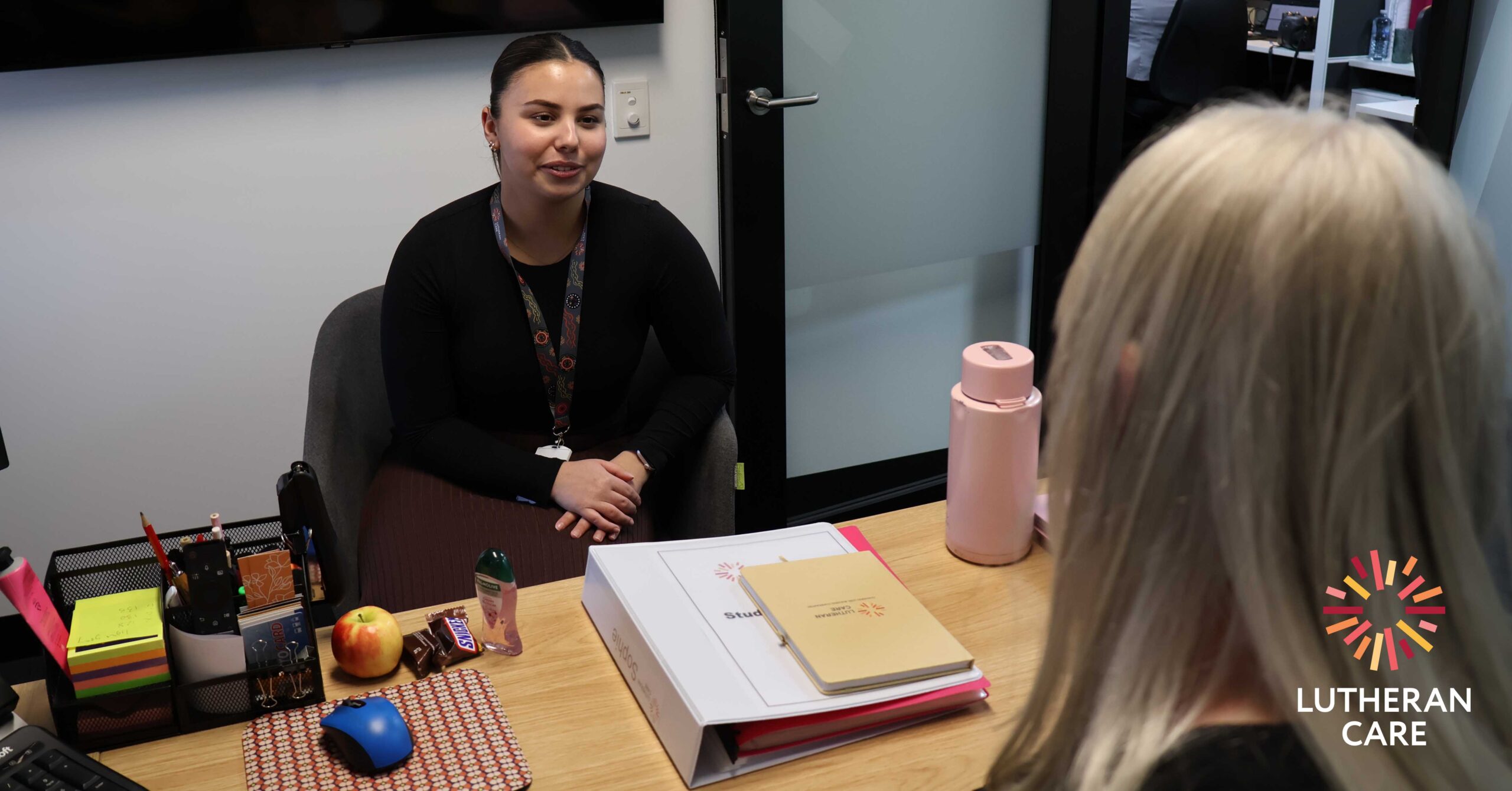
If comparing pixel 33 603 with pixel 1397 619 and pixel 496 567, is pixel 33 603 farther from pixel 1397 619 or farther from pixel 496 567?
pixel 1397 619

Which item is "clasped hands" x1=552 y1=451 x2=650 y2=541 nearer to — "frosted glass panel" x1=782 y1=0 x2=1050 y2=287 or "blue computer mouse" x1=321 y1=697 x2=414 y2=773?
"blue computer mouse" x1=321 y1=697 x2=414 y2=773

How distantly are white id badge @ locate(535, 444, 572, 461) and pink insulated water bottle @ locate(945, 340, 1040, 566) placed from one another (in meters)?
0.75

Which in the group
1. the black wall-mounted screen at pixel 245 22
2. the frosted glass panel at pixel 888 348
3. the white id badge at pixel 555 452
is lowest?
the frosted glass panel at pixel 888 348

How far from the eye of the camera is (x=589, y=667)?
3.97ft

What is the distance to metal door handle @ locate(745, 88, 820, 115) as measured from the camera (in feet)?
8.21

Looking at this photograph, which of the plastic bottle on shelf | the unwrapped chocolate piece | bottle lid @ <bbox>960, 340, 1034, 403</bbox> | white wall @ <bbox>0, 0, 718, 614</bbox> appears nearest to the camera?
the unwrapped chocolate piece

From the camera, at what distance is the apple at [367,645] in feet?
3.88

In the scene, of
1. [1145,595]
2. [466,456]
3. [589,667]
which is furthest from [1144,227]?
[466,456]

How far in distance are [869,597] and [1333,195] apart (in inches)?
27.7

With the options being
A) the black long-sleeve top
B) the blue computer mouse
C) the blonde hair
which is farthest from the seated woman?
the blonde hair

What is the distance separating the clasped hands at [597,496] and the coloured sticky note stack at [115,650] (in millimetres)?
724

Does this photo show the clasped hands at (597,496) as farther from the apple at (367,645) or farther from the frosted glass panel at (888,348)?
the frosted glass panel at (888,348)

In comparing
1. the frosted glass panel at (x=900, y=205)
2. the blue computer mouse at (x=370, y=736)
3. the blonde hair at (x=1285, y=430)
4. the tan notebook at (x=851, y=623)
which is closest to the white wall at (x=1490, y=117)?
the frosted glass panel at (x=900, y=205)

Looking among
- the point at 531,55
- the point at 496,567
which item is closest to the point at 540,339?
the point at 531,55
